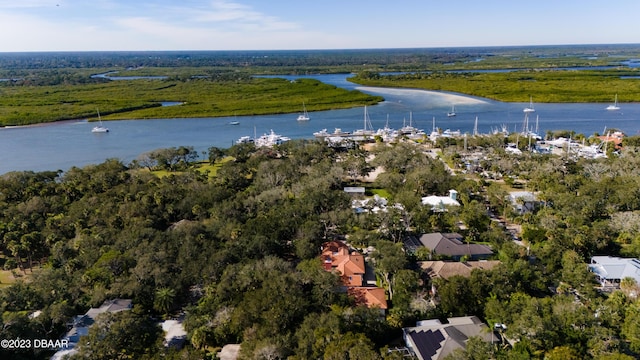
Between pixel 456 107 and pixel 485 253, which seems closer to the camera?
pixel 485 253

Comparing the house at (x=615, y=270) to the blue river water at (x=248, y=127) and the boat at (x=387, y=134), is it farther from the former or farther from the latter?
the blue river water at (x=248, y=127)

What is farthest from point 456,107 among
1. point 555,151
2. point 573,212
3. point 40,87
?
point 40,87

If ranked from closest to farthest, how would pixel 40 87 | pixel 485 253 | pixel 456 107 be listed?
1. pixel 485 253
2. pixel 456 107
3. pixel 40 87

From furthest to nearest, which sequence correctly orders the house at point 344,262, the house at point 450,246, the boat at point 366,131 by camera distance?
1. the boat at point 366,131
2. the house at point 450,246
3. the house at point 344,262

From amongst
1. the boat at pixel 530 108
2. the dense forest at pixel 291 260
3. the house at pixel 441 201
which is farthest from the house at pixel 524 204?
the boat at pixel 530 108

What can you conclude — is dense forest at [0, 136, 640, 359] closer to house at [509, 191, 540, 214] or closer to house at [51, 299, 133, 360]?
house at [51, 299, 133, 360]

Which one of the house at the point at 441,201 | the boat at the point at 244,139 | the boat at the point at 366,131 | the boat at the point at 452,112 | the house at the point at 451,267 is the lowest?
the house at the point at 451,267

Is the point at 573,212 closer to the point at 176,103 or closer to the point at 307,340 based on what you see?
the point at 307,340
